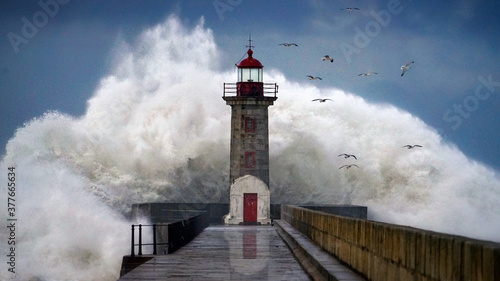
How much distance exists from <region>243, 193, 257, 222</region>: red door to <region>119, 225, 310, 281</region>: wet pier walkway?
530 inches

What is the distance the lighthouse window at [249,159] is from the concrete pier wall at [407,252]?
2033 centimetres

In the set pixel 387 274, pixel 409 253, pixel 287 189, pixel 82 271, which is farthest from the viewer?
pixel 287 189

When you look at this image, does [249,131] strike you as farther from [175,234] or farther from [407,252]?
[407,252]

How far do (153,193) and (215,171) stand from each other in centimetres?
361

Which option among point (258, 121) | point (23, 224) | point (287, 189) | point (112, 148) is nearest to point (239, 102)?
point (258, 121)

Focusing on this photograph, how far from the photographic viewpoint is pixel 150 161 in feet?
167

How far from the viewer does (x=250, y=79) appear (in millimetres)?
32656

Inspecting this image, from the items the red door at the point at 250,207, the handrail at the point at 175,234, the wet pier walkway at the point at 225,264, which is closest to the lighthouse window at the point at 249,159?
the red door at the point at 250,207

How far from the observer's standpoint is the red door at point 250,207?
102 feet

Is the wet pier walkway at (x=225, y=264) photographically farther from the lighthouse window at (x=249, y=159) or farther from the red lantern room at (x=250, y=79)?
the red lantern room at (x=250, y=79)

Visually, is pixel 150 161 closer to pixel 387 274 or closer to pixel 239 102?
pixel 239 102

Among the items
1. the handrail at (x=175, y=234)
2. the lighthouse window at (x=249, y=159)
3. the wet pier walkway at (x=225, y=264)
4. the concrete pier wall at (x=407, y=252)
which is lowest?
the wet pier walkway at (x=225, y=264)

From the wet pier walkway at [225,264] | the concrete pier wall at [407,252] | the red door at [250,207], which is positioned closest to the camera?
the concrete pier wall at [407,252]

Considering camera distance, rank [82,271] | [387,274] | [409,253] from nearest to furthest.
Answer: [409,253]
[387,274]
[82,271]
